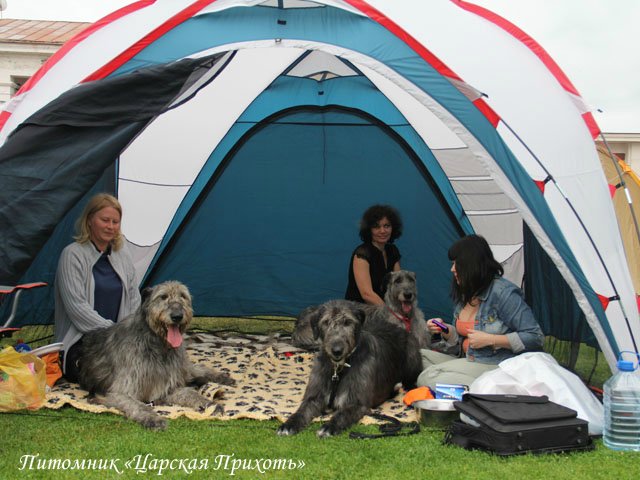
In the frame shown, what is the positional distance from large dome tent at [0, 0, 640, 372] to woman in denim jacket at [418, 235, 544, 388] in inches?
14.0

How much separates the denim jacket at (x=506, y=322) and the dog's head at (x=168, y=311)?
1.92 metres

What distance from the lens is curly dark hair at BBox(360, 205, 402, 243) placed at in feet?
21.9

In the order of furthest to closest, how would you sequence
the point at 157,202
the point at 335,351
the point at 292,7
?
the point at 157,202, the point at 292,7, the point at 335,351

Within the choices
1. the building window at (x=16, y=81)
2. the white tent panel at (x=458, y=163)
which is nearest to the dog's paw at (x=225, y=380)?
the white tent panel at (x=458, y=163)

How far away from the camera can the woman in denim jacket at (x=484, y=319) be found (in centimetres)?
444

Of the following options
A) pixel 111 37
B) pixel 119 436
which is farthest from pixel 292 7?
pixel 119 436

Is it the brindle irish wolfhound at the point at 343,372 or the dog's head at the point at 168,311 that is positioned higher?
the dog's head at the point at 168,311

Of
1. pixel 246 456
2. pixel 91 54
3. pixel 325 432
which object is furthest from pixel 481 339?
pixel 91 54

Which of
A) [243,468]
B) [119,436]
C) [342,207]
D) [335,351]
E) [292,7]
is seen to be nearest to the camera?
[243,468]

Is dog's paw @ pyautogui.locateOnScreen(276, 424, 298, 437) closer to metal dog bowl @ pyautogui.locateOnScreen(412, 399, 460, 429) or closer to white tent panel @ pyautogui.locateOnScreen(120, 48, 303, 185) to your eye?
metal dog bowl @ pyautogui.locateOnScreen(412, 399, 460, 429)

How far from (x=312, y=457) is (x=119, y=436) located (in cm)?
112

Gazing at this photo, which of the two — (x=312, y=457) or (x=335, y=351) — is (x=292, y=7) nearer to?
(x=335, y=351)

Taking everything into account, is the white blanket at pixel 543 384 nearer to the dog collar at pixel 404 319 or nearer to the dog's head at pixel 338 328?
the dog's head at pixel 338 328

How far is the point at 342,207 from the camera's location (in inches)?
305
